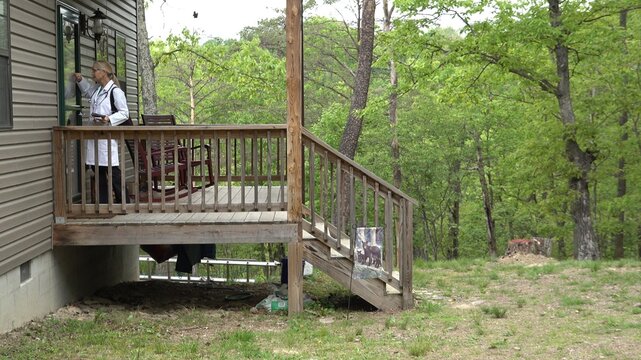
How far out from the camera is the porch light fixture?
32.9 ft

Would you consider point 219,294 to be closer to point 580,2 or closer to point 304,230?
point 304,230

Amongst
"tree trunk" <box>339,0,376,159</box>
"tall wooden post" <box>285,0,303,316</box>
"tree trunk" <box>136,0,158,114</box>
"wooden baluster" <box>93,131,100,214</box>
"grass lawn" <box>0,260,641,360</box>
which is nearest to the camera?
"grass lawn" <box>0,260,641,360</box>

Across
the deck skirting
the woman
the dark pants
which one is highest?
the woman

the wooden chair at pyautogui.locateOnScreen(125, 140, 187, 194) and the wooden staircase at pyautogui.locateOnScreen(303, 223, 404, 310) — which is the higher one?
the wooden chair at pyautogui.locateOnScreen(125, 140, 187, 194)

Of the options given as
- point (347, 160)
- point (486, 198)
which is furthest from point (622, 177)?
point (347, 160)

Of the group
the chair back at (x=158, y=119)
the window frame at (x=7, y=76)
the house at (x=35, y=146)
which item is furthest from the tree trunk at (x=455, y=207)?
the window frame at (x=7, y=76)

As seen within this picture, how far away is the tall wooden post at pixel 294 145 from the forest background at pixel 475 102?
8.53m

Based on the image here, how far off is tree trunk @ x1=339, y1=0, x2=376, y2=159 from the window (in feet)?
34.0

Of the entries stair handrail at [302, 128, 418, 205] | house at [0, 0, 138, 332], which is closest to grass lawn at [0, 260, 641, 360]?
house at [0, 0, 138, 332]

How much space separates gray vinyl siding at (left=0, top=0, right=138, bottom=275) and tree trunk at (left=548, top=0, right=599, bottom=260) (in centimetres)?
1202

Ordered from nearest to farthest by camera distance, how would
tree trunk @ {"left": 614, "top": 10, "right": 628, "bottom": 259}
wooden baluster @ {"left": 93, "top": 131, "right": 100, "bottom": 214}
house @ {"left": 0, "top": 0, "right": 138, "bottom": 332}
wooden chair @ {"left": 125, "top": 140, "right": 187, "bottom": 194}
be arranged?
house @ {"left": 0, "top": 0, "right": 138, "bottom": 332} → wooden baluster @ {"left": 93, "top": 131, "right": 100, "bottom": 214} → wooden chair @ {"left": 125, "top": 140, "right": 187, "bottom": 194} → tree trunk @ {"left": 614, "top": 10, "right": 628, "bottom": 259}

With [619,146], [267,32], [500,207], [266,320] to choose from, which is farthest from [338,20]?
[266,320]

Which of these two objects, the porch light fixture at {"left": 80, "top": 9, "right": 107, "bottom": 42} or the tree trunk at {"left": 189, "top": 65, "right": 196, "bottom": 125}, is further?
the tree trunk at {"left": 189, "top": 65, "right": 196, "bottom": 125}

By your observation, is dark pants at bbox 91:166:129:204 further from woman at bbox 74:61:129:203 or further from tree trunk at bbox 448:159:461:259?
tree trunk at bbox 448:159:461:259
